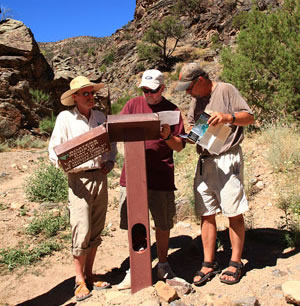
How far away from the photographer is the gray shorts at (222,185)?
2725 mm

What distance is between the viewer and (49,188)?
221 inches

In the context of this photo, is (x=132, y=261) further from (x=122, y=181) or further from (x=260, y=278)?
(x=260, y=278)

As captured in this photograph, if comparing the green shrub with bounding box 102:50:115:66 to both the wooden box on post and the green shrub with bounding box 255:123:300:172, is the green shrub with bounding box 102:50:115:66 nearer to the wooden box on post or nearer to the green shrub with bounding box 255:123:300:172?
the green shrub with bounding box 255:123:300:172

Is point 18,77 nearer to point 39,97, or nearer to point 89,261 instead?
point 39,97

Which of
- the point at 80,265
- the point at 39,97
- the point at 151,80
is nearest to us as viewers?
the point at 151,80

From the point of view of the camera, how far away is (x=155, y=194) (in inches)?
115

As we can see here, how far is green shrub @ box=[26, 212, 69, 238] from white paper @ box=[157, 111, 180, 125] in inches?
103

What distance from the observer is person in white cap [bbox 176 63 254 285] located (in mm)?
2699

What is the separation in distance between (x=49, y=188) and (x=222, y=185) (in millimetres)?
3653

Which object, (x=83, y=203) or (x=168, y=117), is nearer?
(x=168, y=117)

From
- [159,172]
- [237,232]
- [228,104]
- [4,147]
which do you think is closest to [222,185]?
[237,232]

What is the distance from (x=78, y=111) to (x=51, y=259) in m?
1.94

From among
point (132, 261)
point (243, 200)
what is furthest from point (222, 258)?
point (132, 261)

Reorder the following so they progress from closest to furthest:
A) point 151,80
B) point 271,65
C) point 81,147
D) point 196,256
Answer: point 81,147, point 151,80, point 196,256, point 271,65
